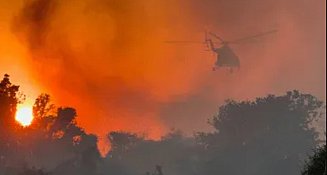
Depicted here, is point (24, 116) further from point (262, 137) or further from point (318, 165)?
point (318, 165)

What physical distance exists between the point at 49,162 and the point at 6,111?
68.5 feet

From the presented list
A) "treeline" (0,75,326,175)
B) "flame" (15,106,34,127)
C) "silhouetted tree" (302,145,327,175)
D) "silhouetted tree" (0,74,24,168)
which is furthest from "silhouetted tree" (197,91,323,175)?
"silhouetted tree" (302,145,327,175)

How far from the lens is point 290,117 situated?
161m

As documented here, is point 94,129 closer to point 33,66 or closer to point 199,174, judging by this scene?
point 33,66

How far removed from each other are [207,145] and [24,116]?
6933 centimetres

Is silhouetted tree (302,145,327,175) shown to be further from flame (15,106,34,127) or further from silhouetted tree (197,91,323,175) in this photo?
silhouetted tree (197,91,323,175)

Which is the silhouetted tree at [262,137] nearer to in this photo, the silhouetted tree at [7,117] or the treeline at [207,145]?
the treeline at [207,145]

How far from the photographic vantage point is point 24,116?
358 ft

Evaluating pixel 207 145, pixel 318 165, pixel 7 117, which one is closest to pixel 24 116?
pixel 7 117

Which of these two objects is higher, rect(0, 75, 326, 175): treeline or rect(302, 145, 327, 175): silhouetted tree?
rect(0, 75, 326, 175): treeline

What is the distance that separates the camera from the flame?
10297cm

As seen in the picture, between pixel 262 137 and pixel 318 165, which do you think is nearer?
pixel 318 165

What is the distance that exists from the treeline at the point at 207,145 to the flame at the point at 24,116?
116cm

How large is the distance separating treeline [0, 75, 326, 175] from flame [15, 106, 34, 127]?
1.16 meters
